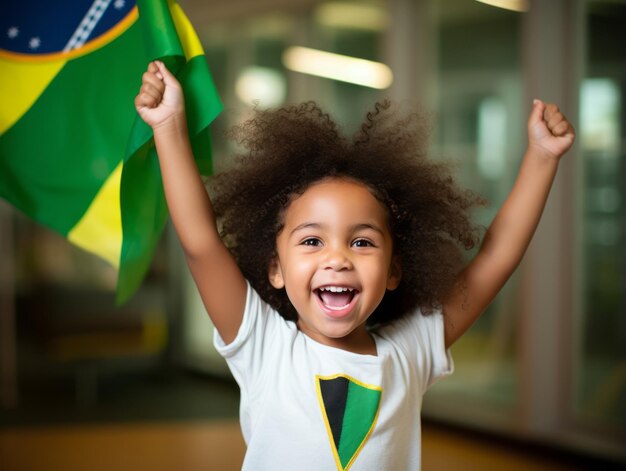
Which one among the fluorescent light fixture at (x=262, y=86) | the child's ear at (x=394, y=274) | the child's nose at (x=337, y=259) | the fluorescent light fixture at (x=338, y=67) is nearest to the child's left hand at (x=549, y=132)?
the child's ear at (x=394, y=274)

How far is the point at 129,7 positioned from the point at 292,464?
3.24ft

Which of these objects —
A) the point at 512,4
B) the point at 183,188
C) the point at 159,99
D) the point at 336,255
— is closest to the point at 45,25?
the point at 159,99

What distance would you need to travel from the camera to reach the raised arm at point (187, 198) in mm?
1203

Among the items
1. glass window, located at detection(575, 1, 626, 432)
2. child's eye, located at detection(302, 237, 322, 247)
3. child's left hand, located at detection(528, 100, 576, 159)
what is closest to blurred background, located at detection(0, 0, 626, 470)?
glass window, located at detection(575, 1, 626, 432)

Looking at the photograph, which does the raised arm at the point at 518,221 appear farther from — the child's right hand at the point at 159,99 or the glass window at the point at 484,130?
the glass window at the point at 484,130

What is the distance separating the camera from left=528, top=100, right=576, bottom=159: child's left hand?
4.58 ft

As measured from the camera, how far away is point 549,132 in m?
1.41

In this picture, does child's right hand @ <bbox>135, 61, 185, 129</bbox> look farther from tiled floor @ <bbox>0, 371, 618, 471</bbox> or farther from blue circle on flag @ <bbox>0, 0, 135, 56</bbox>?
tiled floor @ <bbox>0, 371, 618, 471</bbox>

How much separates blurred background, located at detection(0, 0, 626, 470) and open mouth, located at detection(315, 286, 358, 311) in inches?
47.4

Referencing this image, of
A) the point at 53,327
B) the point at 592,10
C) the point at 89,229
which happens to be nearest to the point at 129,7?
the point at 89,229

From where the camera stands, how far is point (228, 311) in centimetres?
126

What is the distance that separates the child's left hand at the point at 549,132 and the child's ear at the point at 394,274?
0.35 meters

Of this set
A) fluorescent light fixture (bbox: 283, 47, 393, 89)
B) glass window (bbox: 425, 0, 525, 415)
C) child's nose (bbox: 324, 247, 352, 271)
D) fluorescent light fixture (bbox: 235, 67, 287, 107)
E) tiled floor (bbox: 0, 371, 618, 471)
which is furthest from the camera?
fluorescent light fixture (bbox: 235, 67, 287, 107)

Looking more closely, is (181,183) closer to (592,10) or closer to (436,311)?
(436,311)
